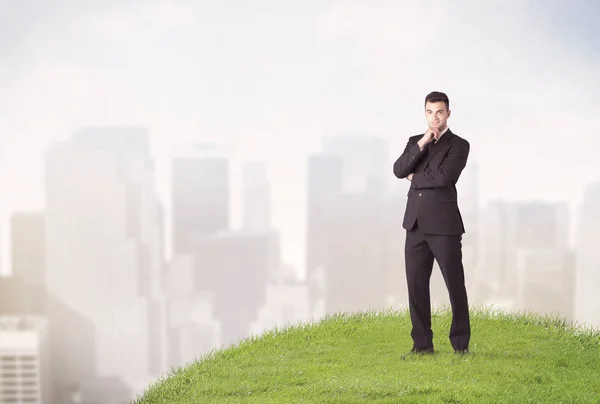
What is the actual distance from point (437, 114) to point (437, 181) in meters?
0.59

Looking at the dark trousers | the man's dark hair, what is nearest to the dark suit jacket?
the dark trousers

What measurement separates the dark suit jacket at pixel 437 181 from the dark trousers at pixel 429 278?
0.34 ft

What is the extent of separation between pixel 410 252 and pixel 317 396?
5.14ft

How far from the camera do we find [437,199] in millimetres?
6426

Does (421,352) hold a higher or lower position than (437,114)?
lower

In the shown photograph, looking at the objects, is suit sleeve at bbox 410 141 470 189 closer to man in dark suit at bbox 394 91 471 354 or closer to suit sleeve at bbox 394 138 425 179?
man in dark suit at bbox 394 91 471 354

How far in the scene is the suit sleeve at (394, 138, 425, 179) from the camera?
642 cm

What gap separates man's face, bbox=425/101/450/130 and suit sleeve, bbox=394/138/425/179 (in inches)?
9.7

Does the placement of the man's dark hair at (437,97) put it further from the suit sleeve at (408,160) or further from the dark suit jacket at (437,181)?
the suit sleeve at (408,160)

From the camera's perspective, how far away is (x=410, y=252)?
666 centimetres

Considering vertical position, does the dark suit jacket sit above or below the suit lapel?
below

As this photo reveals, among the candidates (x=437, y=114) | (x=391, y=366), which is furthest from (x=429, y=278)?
(x=437, y=114)

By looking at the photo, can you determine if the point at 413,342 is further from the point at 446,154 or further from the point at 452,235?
the point at 446,154

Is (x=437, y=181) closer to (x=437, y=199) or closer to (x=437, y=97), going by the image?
(x=437, y=199)
